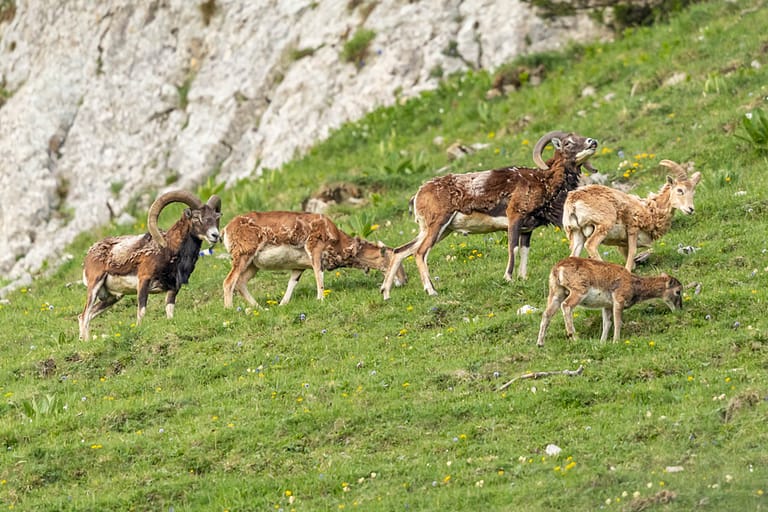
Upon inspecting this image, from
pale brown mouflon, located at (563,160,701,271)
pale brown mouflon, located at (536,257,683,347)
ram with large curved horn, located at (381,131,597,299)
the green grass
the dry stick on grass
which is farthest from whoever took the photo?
ram with large curved horn, located at (381,131,597,299)

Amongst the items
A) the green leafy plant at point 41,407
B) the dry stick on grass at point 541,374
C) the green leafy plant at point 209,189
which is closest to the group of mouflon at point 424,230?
the dry stick on grass at point 541,374

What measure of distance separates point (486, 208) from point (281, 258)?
336 centimetres

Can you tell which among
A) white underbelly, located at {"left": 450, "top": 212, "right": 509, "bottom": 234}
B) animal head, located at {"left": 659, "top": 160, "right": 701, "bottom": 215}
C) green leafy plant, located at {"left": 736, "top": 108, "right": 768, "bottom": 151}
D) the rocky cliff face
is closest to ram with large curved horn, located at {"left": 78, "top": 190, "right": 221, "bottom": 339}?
white underbelly, located at {"left": 450, "top": 212, "right": 509, "bottom": 234}

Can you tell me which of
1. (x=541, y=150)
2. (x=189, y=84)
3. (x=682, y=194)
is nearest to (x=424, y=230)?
(x=541, y=150)

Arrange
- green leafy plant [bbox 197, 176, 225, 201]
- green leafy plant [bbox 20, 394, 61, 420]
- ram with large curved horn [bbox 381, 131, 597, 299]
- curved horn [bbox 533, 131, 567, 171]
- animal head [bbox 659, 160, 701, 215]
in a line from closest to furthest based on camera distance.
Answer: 1. green leafy plant [bbox 20, 394, 61, 420]
2. animal head [bbox 659, 160, 701, 215]
3. ram with large curved horn [bbox 381, 131, 597, 299]
4. curved horn [bbox 533, 131, 567, 171]
5. green leafy plant [bbox 197, 176, 225, 201]

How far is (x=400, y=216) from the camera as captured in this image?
26359 millimetres

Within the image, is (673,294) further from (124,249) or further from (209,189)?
(209,189)

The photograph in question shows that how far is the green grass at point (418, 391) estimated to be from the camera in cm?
Result: 1335

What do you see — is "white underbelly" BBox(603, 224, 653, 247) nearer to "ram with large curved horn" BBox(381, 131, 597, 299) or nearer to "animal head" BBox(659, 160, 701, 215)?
"animal head" BBox(659, 160, 701, 215)

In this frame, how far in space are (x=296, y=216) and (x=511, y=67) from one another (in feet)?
45.4

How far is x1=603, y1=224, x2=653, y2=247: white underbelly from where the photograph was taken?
18547 millimetres

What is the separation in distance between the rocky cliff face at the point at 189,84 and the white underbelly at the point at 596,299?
59.8 ft

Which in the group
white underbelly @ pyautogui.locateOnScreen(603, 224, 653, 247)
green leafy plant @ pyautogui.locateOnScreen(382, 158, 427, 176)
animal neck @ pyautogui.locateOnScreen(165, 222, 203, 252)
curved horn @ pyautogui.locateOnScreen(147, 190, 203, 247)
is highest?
curved horn @ pyautogui.locateOnScreen(147, 190, 203, 247)

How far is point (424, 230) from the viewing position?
19.9 m
